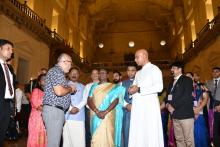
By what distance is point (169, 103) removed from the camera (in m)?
4.39

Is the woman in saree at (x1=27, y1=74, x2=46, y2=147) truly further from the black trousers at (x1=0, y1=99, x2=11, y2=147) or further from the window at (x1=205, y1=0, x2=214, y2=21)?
the window at (x1=205, y1=0, x2=214, y2=21)

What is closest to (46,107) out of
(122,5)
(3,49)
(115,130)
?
(3,49)

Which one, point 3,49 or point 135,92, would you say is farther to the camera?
point 135,92

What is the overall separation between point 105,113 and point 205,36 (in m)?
11.4

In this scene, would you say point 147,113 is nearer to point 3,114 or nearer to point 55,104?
point 55,104

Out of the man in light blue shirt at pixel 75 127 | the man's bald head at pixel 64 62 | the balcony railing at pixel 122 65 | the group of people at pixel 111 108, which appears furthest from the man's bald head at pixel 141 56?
the balcony railing at pixel 122 65

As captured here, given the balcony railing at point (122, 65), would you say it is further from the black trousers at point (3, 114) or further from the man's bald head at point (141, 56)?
the black trousers at point (3, 114)

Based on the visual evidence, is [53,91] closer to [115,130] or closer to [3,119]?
[3,119]

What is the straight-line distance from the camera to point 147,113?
12.2 ft

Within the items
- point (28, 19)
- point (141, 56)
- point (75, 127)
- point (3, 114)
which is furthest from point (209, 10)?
point (3, 114)

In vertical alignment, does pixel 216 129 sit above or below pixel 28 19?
below

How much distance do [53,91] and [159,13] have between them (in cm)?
2453

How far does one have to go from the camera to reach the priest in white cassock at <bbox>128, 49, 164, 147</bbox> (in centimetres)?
364

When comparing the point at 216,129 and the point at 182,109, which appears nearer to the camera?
the point at 182,109
